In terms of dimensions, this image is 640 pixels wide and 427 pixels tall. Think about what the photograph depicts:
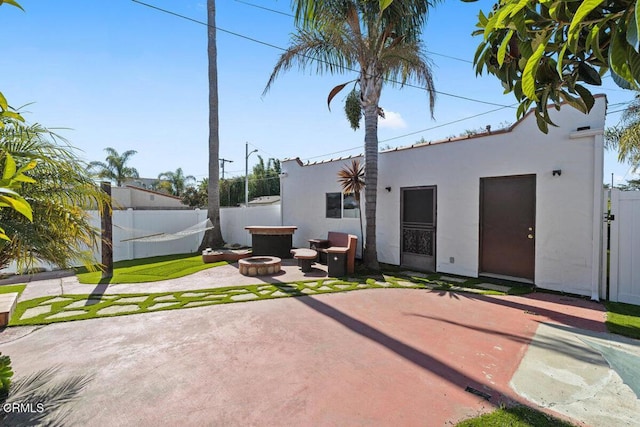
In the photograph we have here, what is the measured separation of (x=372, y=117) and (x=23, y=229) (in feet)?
23.3

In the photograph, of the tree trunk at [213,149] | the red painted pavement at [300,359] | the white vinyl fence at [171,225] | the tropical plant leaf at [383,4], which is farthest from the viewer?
the tree trunk at [213,149]

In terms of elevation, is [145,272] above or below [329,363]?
below

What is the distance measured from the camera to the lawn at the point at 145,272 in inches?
285

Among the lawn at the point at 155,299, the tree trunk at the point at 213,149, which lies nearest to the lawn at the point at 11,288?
the lawn at the point at 155,299

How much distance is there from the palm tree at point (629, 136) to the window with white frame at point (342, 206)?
1014 centimetres

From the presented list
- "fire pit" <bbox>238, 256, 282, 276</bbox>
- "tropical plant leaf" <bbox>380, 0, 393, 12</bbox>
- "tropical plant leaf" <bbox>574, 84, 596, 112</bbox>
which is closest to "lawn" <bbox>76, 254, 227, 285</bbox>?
"fire pit" <bbox>238, 256, 282, 276</bbox>

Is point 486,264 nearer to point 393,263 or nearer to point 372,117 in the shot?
point 393,263

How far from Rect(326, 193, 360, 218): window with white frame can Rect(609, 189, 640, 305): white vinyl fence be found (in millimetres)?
5894

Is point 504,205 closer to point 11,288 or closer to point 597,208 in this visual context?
point 597,208

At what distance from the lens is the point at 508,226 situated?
665 cm

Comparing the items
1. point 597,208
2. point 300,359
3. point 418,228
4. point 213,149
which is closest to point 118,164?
point 213,149

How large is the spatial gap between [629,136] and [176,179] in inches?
1498

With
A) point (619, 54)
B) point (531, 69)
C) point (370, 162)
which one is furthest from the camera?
point (370, 162)

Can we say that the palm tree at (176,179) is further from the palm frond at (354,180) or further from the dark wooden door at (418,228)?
the dark wooden door at (418,228)
